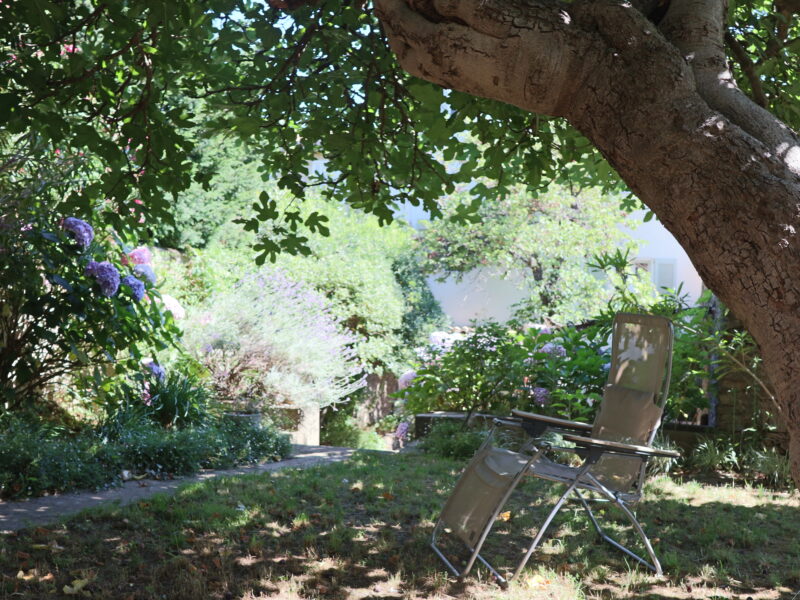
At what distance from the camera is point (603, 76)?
2.21 m

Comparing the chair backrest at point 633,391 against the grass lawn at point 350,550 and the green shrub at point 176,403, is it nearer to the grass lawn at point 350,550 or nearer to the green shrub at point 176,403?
the grass lawn at point 350,550

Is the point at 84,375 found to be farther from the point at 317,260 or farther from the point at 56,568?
the point at 317,260

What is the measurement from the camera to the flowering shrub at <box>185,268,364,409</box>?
25.8ft

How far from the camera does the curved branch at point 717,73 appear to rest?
2039 millimetres

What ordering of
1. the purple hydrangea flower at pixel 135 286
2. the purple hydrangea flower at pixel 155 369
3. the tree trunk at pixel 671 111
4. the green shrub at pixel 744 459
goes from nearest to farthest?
the tree trunk at pixel 671 111 → the purple hydrangea flower at pixel 135 286 → the green shrub at pixel 744 459 → the purple hydrangea flower at pixel 155 369

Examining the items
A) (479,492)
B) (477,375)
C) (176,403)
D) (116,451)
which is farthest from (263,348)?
(479,492)

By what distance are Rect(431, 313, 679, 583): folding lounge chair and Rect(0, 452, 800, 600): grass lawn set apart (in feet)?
0.59

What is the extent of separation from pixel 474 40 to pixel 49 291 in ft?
14.5

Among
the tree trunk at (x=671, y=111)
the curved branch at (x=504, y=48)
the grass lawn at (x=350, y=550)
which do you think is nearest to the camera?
the tree trunk at (x=671, y=111)

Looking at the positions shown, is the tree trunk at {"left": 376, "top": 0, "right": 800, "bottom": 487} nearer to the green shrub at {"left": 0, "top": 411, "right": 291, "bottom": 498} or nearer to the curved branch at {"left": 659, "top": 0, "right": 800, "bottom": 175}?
the curved branch at {"left": 659, "top": 0, "right": 800, "bottom": 175}

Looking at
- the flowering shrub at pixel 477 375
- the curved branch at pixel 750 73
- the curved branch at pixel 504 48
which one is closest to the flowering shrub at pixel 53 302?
the flowering shrub at pixel 477 375

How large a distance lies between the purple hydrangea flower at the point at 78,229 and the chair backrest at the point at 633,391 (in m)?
3.74

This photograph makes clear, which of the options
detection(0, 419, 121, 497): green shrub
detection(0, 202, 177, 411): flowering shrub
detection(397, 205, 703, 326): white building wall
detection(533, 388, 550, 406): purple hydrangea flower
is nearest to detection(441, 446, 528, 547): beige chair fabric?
detection(0, 419, 121, 497): green shrub

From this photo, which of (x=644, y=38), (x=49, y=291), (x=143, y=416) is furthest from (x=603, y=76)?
(x=143, y=416)
